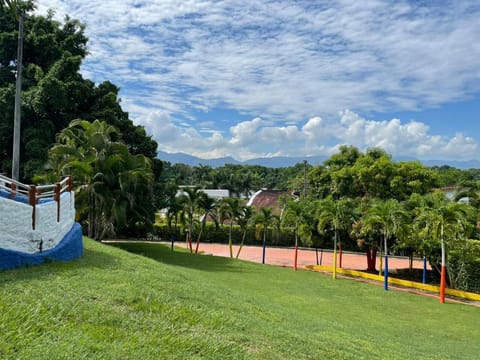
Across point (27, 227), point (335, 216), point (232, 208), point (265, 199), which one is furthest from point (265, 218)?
point (265, 199)

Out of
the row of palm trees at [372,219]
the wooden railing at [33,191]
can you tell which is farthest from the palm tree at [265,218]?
the wooden railing at [33,191]

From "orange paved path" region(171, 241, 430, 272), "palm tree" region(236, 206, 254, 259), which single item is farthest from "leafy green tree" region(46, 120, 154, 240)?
"orange paved path" region(171, 241, 430, 272)

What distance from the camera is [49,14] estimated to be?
2627 centimetres

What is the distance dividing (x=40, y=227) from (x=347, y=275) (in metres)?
17.7

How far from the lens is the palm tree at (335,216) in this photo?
21.0m

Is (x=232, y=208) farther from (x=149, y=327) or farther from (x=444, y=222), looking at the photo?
(x=149, y=327)

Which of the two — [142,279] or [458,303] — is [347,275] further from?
[142,279]

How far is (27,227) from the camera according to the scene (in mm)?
8062

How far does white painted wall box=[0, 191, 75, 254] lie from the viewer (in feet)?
24.7

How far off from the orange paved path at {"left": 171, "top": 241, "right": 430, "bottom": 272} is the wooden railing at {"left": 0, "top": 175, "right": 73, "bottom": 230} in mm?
18777

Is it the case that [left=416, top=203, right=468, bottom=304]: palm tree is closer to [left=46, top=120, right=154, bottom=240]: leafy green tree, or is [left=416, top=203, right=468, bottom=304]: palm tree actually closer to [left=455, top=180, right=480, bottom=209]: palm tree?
[left=455, top=180, right=480, bottom=209]: palm tree

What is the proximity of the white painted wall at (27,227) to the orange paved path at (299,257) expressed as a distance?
19.4 meters

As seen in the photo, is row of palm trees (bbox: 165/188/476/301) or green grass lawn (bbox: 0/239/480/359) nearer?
green grass lawn (bbox: 0/239/480/359)

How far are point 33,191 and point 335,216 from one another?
1562 cm
